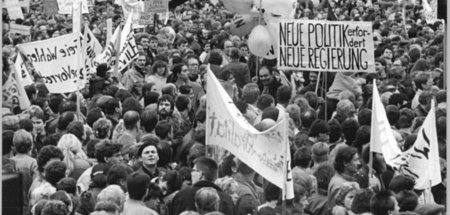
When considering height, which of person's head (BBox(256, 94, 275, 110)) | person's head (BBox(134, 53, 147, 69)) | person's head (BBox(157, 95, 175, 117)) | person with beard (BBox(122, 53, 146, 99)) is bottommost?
person with beard (BBox(122, 53, 146, 99))

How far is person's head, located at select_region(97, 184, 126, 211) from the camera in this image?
871 cm

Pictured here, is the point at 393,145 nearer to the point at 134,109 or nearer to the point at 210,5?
the point at 134,109

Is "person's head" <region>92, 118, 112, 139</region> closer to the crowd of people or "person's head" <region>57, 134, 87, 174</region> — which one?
the crowd of people

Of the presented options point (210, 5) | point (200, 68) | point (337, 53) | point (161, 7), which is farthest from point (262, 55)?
point (210, 5)

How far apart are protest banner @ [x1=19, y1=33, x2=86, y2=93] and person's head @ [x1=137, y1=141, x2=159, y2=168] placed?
146 inches

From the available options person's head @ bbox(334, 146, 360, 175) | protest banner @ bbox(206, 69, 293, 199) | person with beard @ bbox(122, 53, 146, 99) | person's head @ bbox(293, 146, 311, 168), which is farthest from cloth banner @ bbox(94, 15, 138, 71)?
person's head @ bbox(334, 146, 360, 175)

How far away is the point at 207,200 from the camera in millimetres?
8664

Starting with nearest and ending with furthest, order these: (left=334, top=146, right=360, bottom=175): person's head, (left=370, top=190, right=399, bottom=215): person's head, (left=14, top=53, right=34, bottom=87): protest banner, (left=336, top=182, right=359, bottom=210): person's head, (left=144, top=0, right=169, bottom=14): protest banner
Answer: (left=370, top=190, right=399, bottom=215): person's head → (left=336, top=182, right=359, bottom=210): person's head → (left=334, top=146, right=360, bottom=175): person's head → (left=14, top=53, right=34, bottom=87): protest banner → (left=144, top=0, right=169, bottom=14): protest banner

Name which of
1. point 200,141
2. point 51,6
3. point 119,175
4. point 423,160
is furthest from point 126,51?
point 51,6

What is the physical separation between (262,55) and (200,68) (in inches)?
34.1

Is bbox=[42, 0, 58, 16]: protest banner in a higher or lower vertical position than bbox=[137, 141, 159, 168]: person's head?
lower

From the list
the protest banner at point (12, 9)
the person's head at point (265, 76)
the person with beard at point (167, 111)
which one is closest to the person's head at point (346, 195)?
the person with beard at point (167, 111)

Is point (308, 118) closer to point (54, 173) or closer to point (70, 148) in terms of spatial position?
point (70, 148)

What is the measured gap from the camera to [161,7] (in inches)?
846
